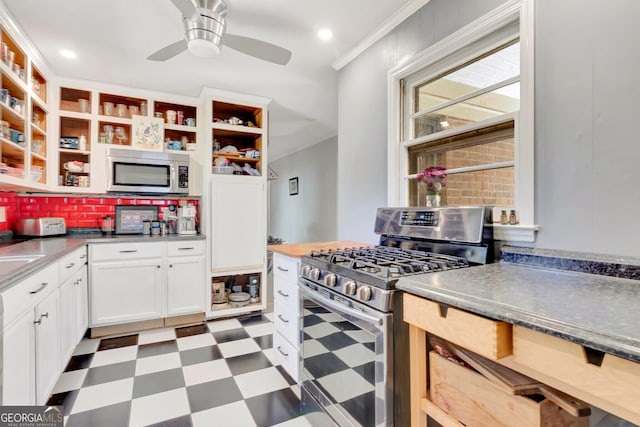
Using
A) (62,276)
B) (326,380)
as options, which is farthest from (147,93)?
(326,380)

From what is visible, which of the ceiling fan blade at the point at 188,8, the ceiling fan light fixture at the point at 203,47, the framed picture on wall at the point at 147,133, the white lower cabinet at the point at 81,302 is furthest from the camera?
the framed picture on wall at the point at 147,133

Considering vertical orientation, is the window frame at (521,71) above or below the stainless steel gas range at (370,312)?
above

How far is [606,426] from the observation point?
105 cm

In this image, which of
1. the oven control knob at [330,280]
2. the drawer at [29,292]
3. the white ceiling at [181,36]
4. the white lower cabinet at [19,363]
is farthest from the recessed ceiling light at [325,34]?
the white lower cabinet at [19,363]

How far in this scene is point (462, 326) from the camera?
914 millimetres

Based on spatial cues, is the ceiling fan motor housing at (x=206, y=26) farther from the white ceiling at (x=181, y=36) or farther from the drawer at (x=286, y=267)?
the drawer at (x=286, y=267)

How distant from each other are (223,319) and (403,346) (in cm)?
254

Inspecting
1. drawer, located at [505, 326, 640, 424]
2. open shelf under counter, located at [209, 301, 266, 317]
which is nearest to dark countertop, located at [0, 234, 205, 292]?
open shelf under counter, located at [209, 301, 266, 317]

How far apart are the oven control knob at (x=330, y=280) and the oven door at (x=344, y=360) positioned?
4 centimetres

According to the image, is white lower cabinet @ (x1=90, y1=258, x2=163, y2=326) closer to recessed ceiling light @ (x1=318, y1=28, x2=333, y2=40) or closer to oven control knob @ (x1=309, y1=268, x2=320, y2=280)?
oven control knob @ (x1=309, y1=268, x2=320, y2=280)

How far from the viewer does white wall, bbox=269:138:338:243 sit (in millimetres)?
5137

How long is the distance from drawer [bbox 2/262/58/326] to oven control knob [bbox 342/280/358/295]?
1.33m

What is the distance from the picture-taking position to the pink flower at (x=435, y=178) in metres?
1.89

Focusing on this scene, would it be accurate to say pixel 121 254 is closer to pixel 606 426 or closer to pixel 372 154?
pixel 372 154
